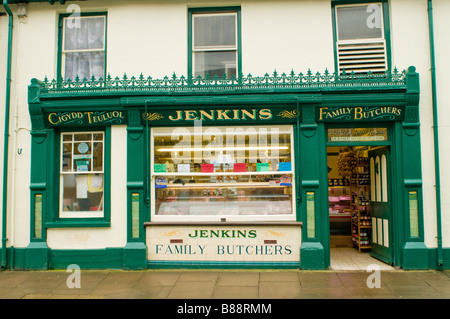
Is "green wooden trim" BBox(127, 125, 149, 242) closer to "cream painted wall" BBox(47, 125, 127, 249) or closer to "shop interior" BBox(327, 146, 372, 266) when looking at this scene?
"cream painted wall" BBox(47, 125, 127, 249)

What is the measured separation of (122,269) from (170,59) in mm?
4846

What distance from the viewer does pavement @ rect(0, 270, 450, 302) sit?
20.4 feet

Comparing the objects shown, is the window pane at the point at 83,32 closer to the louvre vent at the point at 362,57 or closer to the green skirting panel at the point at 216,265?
the green skirting panel at the point at 216,265

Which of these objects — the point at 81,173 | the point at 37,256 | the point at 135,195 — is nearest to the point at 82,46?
the point at 81,173

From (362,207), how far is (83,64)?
316 inches

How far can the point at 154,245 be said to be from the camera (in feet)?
25.8

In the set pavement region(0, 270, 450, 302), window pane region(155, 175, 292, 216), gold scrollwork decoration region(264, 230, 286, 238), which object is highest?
window pane region(155, 175, 292, 216)

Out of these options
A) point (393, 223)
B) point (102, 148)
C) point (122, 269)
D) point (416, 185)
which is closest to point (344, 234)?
point (393, 223)

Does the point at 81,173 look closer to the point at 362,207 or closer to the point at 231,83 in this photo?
the point at 231,83

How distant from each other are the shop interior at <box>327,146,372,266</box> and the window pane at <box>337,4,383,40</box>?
2.87 meters

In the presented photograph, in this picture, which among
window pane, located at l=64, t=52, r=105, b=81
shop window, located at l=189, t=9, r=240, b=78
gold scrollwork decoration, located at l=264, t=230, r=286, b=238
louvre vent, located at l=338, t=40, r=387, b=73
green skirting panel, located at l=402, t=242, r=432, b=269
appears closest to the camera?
green skirting panel, located at l=402, t=242, r=432, b=269

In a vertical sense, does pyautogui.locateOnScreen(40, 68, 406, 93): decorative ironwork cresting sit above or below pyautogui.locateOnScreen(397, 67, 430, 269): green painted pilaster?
above

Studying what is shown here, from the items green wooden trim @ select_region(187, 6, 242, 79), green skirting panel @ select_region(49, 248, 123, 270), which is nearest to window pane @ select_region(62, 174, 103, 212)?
green skirting panel @ select_region(49, 248, 123, 270)

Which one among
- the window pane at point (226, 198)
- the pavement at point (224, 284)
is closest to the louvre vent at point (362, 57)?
the window pane at point (226, 198)
